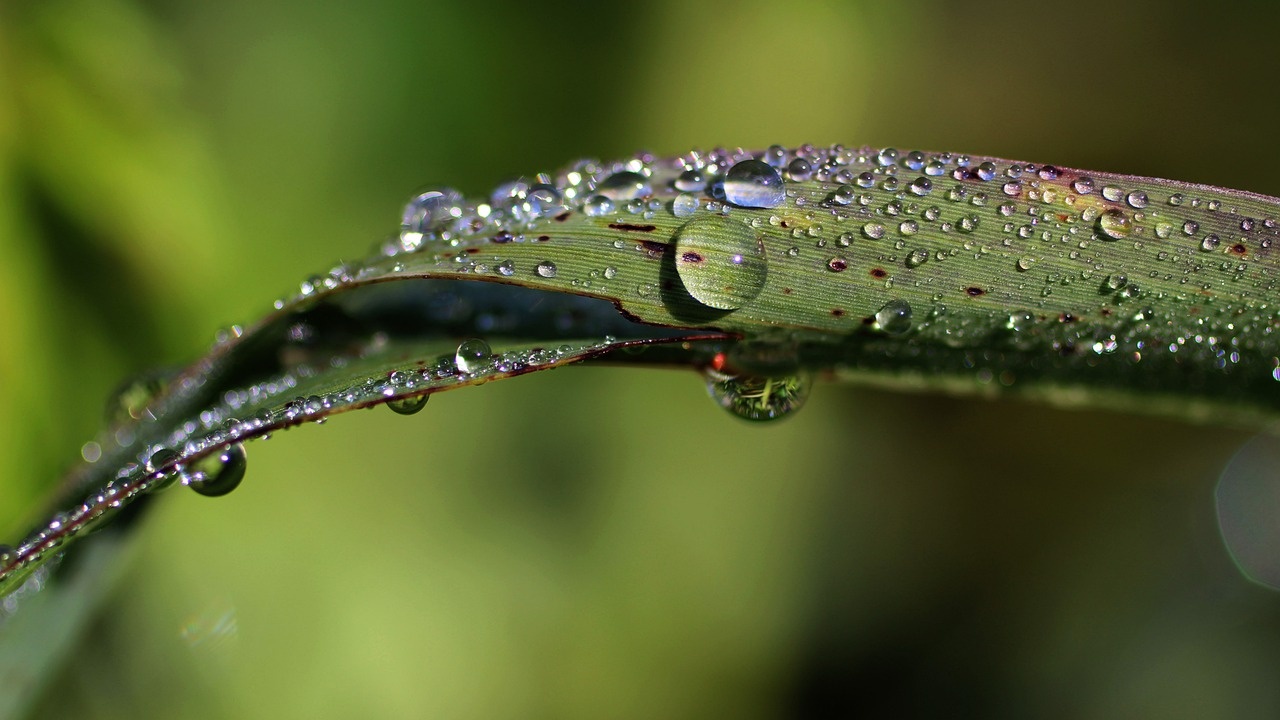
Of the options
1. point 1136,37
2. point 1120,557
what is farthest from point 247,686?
point 1136,37

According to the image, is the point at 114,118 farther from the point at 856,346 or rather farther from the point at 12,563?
the point at 856,346

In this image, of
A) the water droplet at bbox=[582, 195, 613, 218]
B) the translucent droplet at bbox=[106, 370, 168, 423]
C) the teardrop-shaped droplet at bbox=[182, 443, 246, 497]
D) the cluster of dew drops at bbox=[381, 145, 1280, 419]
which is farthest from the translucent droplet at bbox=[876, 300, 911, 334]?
the translucent droplet at bbox=[106, 370, 168, 423]

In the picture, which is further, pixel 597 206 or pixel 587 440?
pixel 587 440

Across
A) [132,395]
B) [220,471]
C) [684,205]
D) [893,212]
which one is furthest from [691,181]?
[132,395]

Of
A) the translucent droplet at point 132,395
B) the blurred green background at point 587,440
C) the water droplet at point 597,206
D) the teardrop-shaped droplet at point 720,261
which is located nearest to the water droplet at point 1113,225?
the teardrop-shaped droplet at point 720,261

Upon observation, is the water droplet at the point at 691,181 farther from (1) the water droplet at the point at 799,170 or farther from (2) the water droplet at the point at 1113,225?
(2) the water droplet at the point at 1113,225

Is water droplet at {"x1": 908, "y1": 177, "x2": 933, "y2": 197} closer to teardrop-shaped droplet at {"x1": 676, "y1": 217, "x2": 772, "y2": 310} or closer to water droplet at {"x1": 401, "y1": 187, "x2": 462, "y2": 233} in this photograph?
teardrop-shaped droplet at {"x1": 676, "y1": 217, "x2": 772, "y2": 310}

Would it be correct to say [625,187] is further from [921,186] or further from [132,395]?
[132,395]

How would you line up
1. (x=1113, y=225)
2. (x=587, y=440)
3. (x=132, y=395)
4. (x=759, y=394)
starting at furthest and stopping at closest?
(x=587, y=440)
(x=132, y=395)
(x=759, y=394)
(x=1113, y=225)
